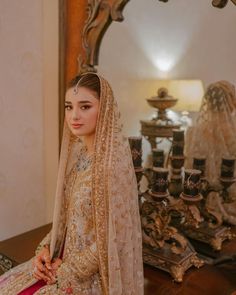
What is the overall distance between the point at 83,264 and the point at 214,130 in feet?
1.94

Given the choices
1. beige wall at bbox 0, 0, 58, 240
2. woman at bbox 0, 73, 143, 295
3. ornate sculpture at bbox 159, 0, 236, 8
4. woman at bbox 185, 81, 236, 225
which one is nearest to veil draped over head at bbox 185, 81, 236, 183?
woman at bbox 185, 81, 236, 225

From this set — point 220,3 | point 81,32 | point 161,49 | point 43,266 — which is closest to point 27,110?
point 81,32

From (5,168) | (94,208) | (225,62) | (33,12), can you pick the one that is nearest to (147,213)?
(94,208)

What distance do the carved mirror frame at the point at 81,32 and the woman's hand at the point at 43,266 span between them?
0.71m

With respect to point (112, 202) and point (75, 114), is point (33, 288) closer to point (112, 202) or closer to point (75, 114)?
point (112, 202)

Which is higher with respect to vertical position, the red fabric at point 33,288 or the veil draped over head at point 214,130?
the veil draped over head at point 214,130

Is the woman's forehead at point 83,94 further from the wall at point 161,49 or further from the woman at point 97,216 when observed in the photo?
the wall at point 161,49

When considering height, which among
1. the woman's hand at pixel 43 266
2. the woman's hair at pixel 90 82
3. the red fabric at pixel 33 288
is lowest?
the red fabric at pixel 33 288

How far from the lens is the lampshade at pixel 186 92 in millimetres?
1090

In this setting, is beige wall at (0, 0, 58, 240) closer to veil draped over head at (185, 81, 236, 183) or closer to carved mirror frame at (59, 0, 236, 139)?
carved mirror frame at (59, 0, 236, 139)

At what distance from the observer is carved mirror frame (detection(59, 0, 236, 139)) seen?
1.26 meters

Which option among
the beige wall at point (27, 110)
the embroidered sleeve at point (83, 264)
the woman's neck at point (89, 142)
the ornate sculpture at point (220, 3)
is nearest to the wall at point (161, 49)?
the ornate sculpture at point (220, 3)

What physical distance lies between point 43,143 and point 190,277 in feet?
2.86

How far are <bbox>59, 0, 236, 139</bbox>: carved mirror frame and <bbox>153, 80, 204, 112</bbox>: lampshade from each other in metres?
0.31
